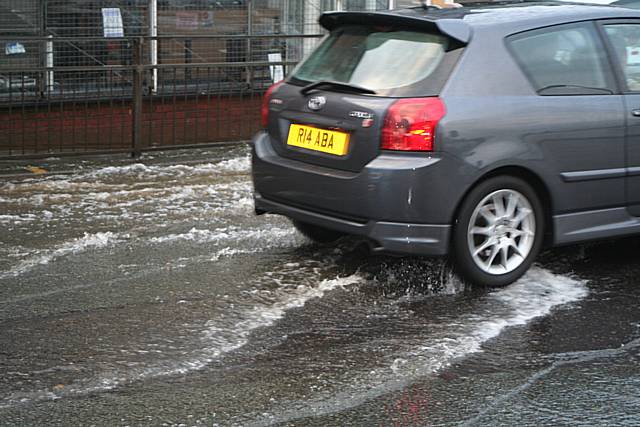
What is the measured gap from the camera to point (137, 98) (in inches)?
417

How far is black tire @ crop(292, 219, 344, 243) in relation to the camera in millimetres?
7293

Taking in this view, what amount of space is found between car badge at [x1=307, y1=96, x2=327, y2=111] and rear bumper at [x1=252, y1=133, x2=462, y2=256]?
345 mm

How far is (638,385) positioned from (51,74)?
714 cm

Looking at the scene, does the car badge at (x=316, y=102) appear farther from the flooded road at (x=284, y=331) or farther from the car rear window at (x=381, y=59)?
the flooded road at (x=284, y=331)

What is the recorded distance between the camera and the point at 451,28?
6.15 m

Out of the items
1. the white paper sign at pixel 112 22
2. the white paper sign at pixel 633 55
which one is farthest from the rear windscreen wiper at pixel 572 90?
the white paper sign at pixel 112 22

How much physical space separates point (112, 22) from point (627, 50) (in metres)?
7.39

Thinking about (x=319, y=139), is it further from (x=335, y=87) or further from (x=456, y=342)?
(x=456, y=342)

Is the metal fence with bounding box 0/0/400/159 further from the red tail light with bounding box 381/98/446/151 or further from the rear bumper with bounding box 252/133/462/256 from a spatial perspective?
the red tail light with bounding box 381/98/446/151

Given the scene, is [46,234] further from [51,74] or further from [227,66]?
[227,66]

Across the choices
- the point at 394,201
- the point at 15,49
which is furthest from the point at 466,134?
the point at 15,49

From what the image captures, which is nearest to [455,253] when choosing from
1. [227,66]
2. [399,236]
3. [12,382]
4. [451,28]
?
[399,236]

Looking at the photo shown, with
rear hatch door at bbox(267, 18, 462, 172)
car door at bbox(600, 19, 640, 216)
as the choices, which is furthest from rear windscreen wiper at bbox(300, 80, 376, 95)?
car door at bbox(600, 19, 640, 216)

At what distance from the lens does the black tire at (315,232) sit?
7293 millimetres
